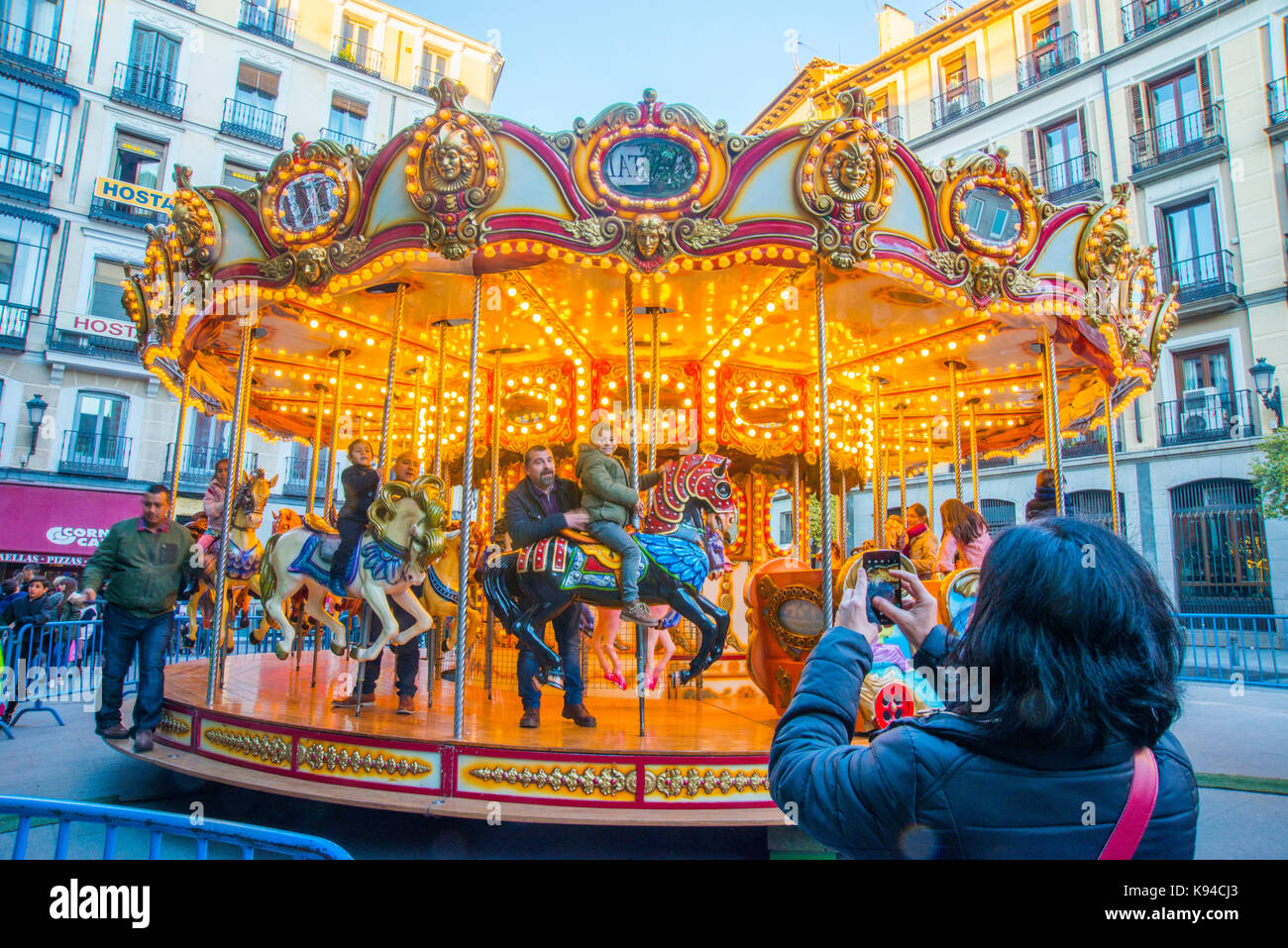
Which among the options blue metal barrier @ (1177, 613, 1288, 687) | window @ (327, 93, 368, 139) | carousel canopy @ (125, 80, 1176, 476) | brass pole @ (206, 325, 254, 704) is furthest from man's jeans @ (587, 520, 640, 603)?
window @ (327, 93, 368, 139)

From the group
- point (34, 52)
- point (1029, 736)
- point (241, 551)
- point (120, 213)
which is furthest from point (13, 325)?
point (1029, 736)

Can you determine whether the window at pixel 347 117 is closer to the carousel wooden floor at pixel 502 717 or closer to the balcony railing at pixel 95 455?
the balcony railing at pixel 95 455

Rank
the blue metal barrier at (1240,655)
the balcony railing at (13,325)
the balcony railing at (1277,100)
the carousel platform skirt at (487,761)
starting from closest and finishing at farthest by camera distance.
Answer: the carousel platform skirt at (487,761) → the blue metal barrier at (1240,655) → the balcony railing at (1277,100) → the balcony railing at (13,325)

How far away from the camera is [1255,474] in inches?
604

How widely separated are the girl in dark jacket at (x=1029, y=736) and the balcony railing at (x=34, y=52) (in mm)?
25345

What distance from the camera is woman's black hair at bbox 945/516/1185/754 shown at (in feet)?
3.89

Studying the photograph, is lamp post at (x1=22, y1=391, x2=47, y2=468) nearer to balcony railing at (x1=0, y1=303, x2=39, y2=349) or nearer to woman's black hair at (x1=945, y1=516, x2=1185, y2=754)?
balcony railing at (x1=0, y1=303, x2=39, y2=349)

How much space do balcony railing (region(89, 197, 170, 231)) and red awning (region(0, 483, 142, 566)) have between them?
6.95 metres

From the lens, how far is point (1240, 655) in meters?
14.0

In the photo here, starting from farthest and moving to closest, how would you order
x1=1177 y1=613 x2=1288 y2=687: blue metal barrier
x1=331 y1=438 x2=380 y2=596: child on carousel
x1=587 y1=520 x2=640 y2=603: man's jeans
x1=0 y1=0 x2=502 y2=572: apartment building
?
x1=0 y1=0 x2=502 y2=572: apartment building
x1=1177 y1=613 x2=1288 y2=687: blue metal barrier
x1=331 y1=438 x2=380 y2=596: child on carousel
x1=587 y1=520 x2=640 y2=603: man's jeans

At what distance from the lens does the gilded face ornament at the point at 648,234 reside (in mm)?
5379

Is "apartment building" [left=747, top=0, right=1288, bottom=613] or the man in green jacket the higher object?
"apartment building" [left=747, top=0, right=1288, bottom=613]

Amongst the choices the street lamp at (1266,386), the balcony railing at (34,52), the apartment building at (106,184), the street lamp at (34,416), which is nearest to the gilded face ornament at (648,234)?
the street lamp at (1266,386)
